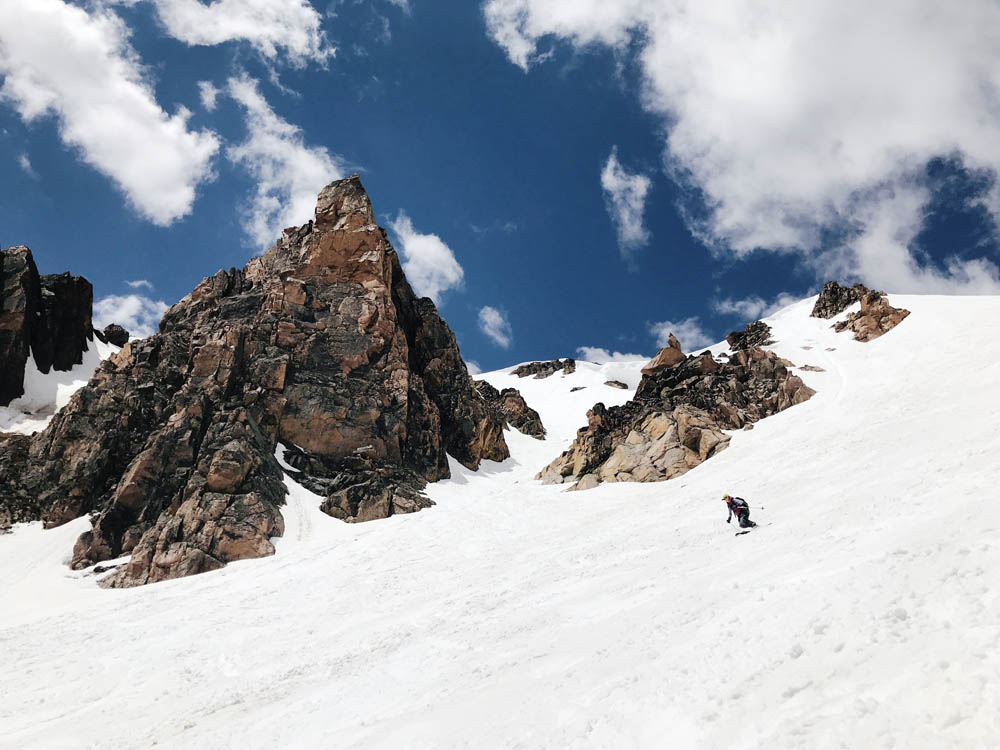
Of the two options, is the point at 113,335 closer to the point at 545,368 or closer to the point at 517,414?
the point at 517,414

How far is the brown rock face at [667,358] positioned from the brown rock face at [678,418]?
80 centimetres

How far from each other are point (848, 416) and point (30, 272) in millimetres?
76041

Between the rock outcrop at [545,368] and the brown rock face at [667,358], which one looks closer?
the brown rock face at [667,358]

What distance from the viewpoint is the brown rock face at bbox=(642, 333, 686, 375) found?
1852 inches

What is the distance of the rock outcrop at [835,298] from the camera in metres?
61.3

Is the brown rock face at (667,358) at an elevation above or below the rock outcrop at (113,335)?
below

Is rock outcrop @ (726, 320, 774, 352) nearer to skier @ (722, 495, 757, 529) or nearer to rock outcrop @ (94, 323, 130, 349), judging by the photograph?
skier @ (722, 495, 757, 529)

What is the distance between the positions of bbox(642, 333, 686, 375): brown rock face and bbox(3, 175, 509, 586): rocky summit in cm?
1949

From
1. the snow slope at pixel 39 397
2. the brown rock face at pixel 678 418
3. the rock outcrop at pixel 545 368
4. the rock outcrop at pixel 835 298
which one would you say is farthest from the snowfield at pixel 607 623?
the rock outcrop at pixel 545 368

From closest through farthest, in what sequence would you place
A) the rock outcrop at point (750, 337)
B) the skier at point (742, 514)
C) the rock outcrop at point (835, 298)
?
the skier at point (742, 514) → the rock outcrop at point (750, 337) → the rock outcrop at point (835, 298)

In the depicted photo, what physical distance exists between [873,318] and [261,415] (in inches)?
2234

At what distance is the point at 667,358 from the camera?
47188 millimetres

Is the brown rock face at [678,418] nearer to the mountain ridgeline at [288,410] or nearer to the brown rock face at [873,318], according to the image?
the mountain ridgeline at [288,410]

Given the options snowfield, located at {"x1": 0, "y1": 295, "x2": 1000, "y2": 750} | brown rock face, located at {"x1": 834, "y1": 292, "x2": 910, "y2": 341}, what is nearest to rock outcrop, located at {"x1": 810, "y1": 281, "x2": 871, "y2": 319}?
brown rock face, located at {"x1": 834, "y1": 292, "x2": 910, "y2": 341}
